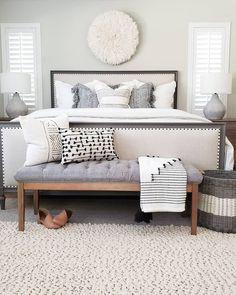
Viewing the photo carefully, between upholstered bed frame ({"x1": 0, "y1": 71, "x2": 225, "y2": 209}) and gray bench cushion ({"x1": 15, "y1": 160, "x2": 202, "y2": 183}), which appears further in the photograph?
upholstered bed frame ({"x1": 0, "y1": 71, "x2": 225, "y2": 209})

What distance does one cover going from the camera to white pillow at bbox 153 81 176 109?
5.04 metres

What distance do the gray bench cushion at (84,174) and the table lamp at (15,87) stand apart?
248cm

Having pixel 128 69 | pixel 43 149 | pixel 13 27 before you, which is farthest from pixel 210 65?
pixel 43 149

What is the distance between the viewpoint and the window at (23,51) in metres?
5.41

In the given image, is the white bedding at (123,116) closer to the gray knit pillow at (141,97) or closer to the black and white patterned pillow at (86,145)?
the black and white patterned pillow at (86,145)

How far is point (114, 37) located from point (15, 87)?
5.40 feet

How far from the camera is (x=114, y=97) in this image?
4.68 metres

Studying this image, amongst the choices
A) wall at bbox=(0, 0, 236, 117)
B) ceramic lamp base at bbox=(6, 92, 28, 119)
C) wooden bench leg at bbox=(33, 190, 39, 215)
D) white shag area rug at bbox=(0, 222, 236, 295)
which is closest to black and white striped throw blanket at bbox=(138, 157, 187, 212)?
white shag area rug at bbox=(0, 222, 236, 295)

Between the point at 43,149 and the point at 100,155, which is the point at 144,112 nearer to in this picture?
the point at 100,155

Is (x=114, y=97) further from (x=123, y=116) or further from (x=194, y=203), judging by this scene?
(x=194, y=203)

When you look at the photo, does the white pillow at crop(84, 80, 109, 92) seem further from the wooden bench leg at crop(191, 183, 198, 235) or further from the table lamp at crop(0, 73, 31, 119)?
the wooden bench leg at crop(191, 183, 198, 235)

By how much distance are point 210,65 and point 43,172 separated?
3625mm

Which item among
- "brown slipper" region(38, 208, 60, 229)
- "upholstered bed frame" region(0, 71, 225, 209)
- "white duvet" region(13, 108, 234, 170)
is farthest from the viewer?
"white duvet" region(13, 108, 234, 170)

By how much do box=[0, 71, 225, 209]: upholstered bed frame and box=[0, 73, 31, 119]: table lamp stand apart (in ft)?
6.09
